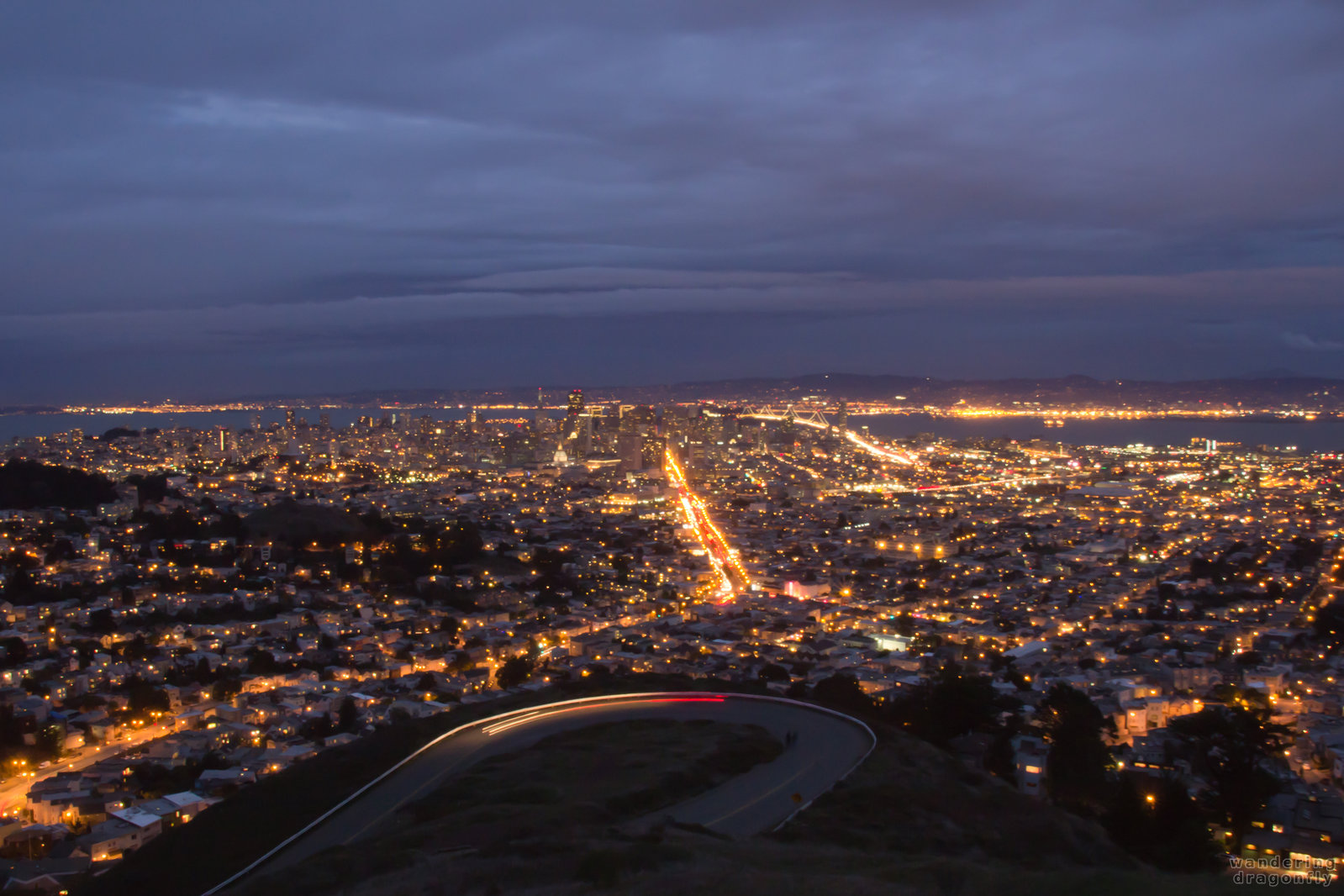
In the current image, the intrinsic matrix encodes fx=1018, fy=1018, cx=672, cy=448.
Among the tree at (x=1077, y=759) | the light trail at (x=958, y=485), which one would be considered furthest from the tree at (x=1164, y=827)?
the light trail at (x=958, y=485)

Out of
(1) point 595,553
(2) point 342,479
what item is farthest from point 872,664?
(2) point 342,479

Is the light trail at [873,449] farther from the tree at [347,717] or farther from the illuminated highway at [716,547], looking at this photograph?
the tree at [347,717]

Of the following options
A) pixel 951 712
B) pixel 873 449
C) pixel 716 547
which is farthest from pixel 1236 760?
pixel 873 449

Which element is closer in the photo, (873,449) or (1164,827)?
(1164,827)

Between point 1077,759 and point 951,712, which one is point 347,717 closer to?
point 951,712

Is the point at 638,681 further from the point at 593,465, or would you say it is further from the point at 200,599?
the point at 593,465

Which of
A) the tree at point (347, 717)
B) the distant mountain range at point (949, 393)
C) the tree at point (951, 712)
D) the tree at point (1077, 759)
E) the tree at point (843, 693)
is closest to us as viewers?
the tree at point (1077, 759)

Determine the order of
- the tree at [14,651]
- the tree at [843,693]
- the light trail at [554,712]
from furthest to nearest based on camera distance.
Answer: the tree at [14,651], the tree at [843,693], the light trail at [554,712]
